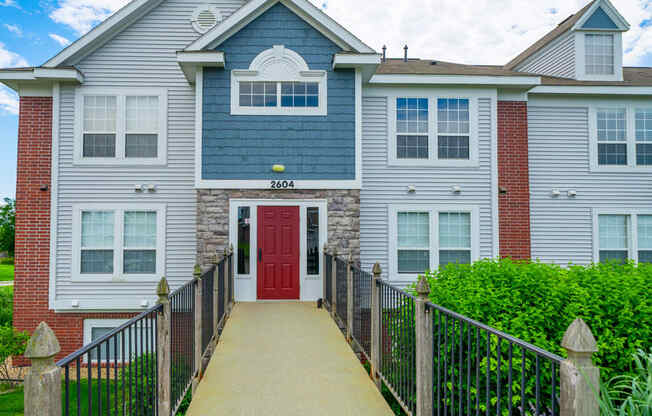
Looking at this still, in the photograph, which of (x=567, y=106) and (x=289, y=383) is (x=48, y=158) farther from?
(x=567, y=106)

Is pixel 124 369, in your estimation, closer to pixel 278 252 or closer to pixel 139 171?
pixel 278 252

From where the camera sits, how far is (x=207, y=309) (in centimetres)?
640

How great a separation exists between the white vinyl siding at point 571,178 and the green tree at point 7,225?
4081cm

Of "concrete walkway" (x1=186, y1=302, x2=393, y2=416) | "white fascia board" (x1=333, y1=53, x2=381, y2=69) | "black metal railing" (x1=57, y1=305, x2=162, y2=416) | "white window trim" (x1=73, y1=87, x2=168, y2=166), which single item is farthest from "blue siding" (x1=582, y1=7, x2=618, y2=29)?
"black metal railing" (x1=57, y1=305, x2=162, y2=416)

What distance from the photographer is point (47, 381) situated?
7.40 ft

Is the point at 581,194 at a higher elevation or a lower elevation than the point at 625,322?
higher

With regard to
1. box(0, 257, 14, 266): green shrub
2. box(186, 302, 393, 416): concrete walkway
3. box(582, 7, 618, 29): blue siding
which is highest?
box(582, 7, 618, 29): blue siding

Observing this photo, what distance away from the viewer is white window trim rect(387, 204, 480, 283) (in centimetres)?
→ 1166

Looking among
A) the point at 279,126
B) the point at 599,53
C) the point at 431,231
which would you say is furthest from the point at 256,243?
the point at 599,53

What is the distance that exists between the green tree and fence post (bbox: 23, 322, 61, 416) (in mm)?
42688

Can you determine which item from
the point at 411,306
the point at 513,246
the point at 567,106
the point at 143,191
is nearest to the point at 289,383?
the point at 411,306

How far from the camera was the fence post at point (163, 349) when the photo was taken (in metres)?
4.04

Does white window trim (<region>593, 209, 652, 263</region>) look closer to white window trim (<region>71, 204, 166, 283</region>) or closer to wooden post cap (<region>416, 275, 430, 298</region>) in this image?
wooden post cap (<region>416, 275, 430, 298</region>)

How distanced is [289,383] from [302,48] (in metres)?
8.31
